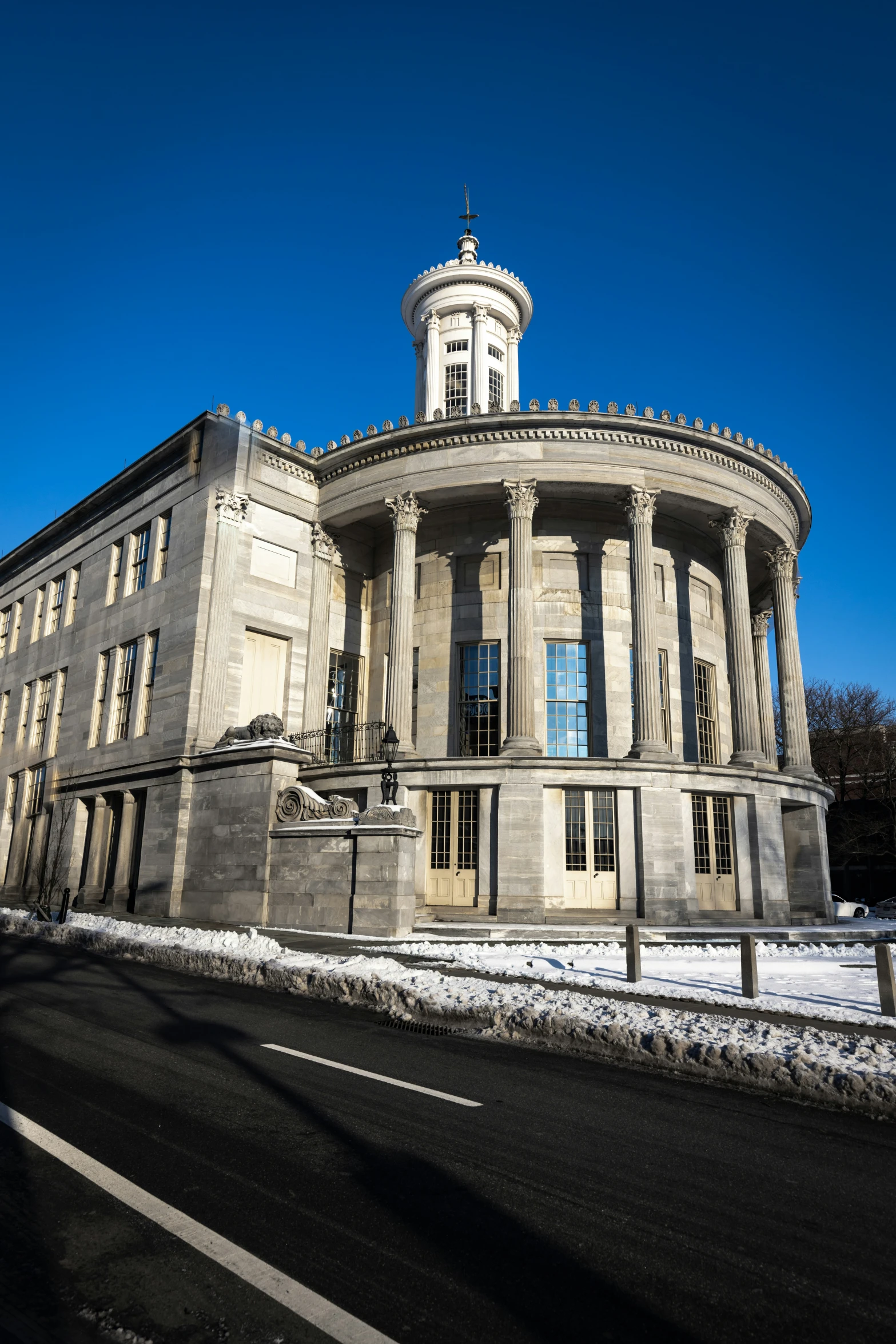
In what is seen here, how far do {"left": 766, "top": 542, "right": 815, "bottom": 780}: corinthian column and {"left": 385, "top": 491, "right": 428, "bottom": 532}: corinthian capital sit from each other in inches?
555

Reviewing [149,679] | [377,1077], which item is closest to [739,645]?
[149,679]

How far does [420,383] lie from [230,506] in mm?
17693

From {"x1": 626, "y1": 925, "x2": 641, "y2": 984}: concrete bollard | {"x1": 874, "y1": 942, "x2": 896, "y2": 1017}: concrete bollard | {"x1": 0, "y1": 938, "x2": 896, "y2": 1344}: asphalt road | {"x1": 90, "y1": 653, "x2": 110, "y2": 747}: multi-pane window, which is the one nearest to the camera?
{"x1": 0, "y1": 938, "x2": 896, "y2": 1344}: asphalt road

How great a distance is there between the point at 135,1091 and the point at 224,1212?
2.83m

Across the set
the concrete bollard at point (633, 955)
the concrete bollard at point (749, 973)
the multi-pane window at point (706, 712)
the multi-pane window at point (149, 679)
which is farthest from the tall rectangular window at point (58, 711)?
the concrete bollard at point (749, 973)

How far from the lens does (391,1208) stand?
452cm

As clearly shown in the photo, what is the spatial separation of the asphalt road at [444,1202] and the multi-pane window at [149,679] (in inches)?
881

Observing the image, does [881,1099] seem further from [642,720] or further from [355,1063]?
[642,720]

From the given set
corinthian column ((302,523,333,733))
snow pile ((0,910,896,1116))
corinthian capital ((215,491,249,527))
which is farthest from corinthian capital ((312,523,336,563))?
snow pile ((0,910,896,1116))

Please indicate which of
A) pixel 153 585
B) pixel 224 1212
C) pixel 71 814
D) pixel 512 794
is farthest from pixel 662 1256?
pixel 71 814

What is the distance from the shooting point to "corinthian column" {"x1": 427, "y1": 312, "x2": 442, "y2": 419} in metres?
41.0

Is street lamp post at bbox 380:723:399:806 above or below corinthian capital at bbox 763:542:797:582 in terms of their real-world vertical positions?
below

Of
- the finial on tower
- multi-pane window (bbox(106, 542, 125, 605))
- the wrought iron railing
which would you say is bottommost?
the wrought iron railing

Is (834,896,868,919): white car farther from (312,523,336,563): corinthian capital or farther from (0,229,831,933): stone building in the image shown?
(312,523,336,563): corinthian capital
